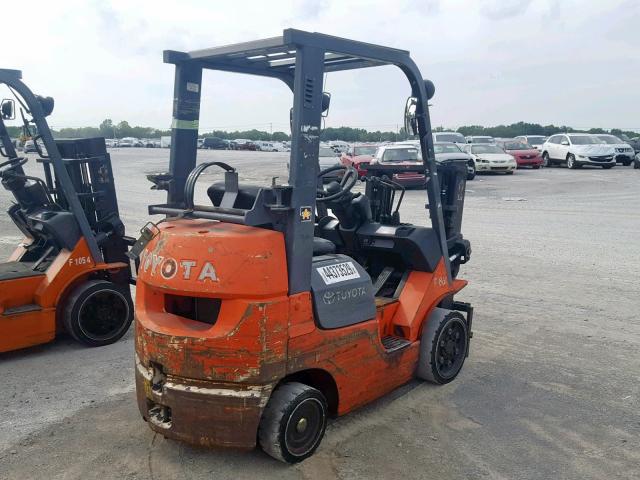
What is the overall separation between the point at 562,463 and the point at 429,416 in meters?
0.94

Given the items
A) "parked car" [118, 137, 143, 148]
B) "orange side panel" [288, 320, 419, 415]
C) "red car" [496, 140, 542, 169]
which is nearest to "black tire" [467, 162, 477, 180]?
"red car" [496, 140, 542, 169]

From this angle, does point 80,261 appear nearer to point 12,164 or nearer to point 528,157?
point 12,164

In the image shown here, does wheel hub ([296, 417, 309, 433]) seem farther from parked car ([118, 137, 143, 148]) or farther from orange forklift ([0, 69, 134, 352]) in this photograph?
parked car ([118, 137, 143, 148])

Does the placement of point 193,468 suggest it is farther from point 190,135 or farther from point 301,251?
point 190,135

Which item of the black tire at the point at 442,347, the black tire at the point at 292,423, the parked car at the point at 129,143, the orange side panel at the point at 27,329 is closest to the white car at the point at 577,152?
the black tire at the point at 442,347

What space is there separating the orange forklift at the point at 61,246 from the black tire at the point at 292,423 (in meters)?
2.90

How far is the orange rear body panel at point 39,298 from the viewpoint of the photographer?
551 cm

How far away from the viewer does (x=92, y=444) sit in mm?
4008

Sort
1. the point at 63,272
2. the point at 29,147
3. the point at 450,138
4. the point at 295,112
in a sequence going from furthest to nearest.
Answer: the point at 450,138 < the point at 29,147 < the point at 63,272 < the point at 295,112

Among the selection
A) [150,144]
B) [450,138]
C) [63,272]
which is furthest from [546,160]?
[150,144]

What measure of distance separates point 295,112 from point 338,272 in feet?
3.54

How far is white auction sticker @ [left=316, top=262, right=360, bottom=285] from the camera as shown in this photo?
3.91 m

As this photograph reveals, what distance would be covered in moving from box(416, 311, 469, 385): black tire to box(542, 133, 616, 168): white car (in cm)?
2427

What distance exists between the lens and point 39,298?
18.6 feet
